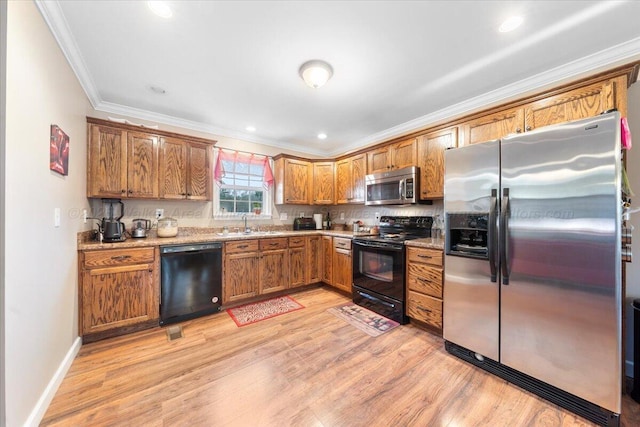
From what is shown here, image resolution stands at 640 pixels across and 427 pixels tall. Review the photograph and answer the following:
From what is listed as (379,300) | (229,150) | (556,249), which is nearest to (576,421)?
(556,249)

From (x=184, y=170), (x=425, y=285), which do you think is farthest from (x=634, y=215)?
(x=184, y=170)

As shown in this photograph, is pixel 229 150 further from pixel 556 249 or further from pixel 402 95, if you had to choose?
pixel 556 249

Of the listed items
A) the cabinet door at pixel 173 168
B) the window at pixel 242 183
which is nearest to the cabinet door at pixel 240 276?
the window at pixel 242 183

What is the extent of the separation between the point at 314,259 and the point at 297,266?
34 centimetres

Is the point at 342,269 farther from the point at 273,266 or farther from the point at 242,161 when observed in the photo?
the point at 242,161

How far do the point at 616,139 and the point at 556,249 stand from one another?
2.37ft

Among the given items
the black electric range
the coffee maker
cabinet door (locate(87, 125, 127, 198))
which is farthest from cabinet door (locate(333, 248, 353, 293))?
cabinet door (locate(87, 125, 127, 198))

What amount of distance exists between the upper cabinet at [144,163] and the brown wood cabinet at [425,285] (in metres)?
2.83

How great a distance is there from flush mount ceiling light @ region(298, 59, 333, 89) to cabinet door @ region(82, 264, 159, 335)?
8.38ft

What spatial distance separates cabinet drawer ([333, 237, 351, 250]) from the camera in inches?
136

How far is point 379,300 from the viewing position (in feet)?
9.44

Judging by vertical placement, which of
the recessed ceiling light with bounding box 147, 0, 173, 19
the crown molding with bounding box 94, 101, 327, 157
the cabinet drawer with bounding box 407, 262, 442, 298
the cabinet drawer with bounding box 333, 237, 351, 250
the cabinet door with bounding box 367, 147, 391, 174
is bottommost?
the cabinet drawer with bounding box 407, 262, 442, 298

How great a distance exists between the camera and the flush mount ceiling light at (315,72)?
2104 mm

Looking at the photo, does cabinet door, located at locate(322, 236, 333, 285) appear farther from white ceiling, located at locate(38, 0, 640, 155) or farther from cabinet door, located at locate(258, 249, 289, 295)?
white ceiling, located at locate(38, 0, 640, 155)
